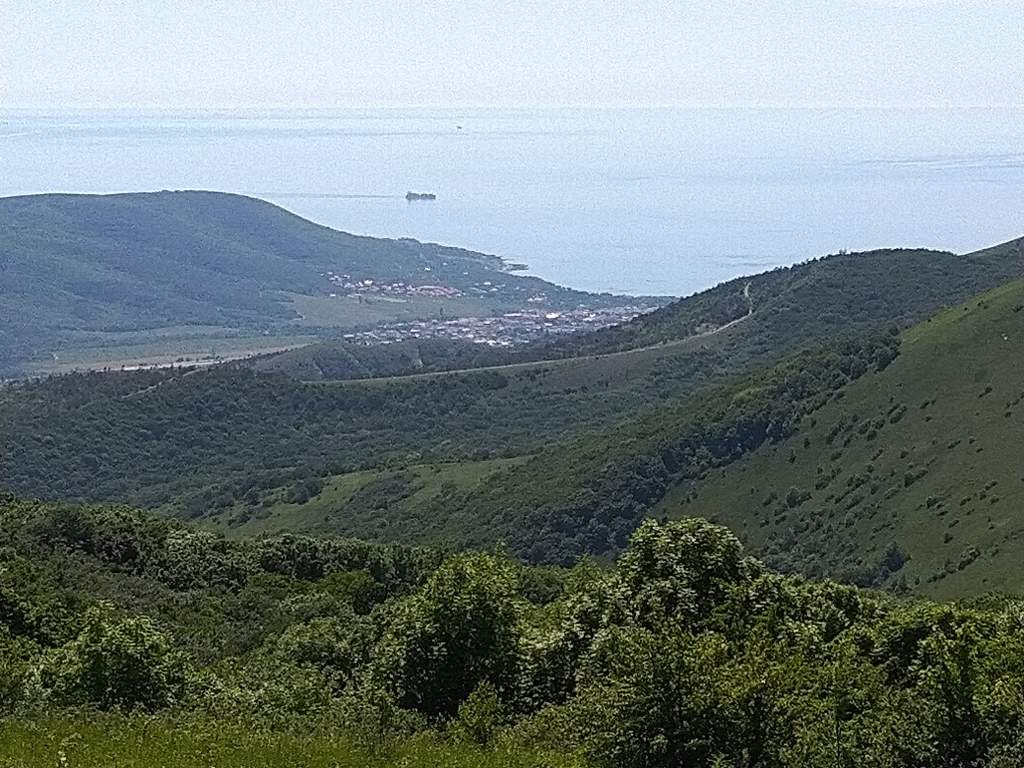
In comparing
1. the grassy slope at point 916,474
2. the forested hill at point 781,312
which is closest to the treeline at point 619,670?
the grassy slope at point 916,474

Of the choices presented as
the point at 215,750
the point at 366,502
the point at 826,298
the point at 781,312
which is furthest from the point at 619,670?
the point at 826,298

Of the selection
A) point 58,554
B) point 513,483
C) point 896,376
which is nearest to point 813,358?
point 896,376

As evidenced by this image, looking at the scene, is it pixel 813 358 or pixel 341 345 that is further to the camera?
pixel 341 345

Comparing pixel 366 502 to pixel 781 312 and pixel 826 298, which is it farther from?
pixel 826 298

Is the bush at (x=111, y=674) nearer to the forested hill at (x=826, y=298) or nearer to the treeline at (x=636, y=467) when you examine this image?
the treeline at (x=636, y=467)

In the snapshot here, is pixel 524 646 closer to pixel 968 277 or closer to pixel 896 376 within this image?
pixel 896 376

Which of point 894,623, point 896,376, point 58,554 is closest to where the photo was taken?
point 894,623
